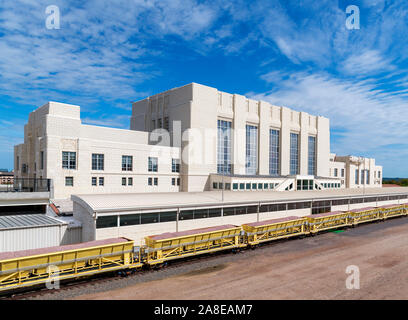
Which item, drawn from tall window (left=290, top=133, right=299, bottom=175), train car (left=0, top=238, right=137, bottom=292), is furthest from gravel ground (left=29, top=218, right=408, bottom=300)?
tall window (left=290, top=133, right=299, bottom=175)

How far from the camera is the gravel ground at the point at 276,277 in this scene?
14.1 metres

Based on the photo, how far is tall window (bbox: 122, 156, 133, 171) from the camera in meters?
41.7

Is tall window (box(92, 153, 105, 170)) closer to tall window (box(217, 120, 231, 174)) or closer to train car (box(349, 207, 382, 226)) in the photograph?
tall window (box(217, 120, 231, 174))

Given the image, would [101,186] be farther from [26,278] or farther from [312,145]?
[312,145]

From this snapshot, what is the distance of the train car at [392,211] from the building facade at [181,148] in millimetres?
12978

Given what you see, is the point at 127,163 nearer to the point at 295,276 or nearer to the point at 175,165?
the point at 175,165

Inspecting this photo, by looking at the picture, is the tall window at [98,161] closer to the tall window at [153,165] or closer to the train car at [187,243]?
the tall window at [153,165]

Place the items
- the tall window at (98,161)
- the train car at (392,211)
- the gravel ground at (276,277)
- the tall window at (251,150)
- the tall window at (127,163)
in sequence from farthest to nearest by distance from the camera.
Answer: the tall window at (251,150), the tall window at (127,163), the train car at (392,211), the tall window at (98,161), the gravel ground at (276,277)

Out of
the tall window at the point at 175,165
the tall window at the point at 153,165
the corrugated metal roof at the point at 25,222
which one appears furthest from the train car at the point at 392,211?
the corrugated metal roof at the point at 25,222

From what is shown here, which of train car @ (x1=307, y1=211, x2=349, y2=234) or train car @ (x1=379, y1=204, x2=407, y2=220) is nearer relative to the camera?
train car @ (x1=307, y1=211, x2=349, y2=234)

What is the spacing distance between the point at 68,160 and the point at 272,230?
27451 mm

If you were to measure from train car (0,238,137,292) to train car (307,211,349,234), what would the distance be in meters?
18.3

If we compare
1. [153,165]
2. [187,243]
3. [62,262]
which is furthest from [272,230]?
[153,165]
